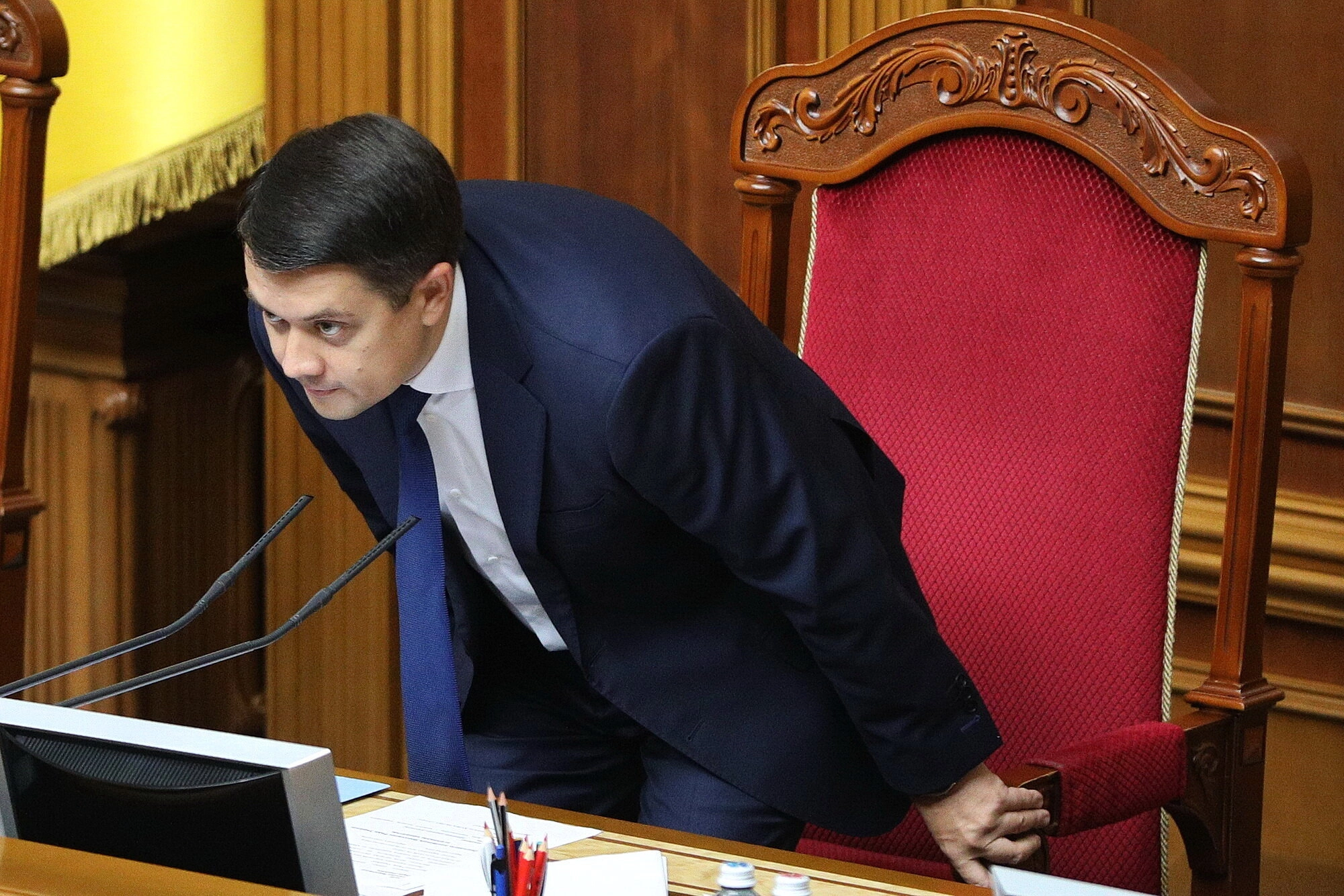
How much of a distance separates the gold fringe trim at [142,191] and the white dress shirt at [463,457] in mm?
1277

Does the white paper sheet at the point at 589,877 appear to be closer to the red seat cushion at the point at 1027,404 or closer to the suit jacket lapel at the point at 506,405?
the suit jacket lapel at the point at 506,405

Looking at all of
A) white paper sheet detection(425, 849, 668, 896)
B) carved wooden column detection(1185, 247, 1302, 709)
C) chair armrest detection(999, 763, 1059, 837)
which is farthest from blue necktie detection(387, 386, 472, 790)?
carved wooden column detection(1185, 247, 1302, 709)

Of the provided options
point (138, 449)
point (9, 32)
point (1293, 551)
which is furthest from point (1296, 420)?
point (138, 449)

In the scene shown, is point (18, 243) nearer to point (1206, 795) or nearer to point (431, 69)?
point (431, 69)

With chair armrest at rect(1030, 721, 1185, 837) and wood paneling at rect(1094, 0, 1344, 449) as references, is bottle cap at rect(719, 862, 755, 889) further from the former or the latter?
wood paneling at rect(1094, 0, 1344, 449)

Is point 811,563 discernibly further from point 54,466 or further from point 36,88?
point 54,466

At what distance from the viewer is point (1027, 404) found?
6.04 ft

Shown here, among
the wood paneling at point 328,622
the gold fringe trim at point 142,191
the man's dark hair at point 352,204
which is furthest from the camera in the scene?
the wood paneling at point 328,622

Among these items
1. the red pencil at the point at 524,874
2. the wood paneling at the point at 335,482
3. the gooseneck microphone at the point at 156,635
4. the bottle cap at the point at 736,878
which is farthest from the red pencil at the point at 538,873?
the wood paneling at the point at 335,482

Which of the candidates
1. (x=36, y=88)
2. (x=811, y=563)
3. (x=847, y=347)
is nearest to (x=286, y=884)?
(x=811, y=563)

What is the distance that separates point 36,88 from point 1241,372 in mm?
1431

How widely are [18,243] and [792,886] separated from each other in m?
1.51

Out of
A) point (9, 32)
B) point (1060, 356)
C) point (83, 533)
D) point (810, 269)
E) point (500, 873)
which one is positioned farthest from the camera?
point (83, 533)

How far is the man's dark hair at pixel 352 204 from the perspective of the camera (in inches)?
53.7
